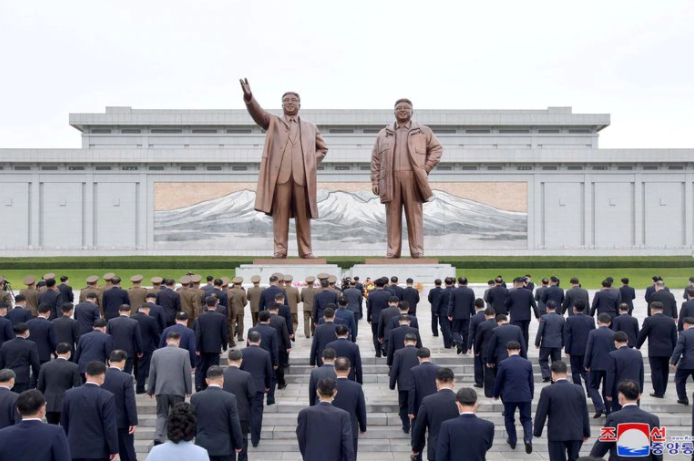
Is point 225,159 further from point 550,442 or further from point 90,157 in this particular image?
point 550,442

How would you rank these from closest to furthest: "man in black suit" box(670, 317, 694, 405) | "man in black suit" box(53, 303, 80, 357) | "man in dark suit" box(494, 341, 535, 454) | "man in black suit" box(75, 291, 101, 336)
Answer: "man in dark suit" box(494, 341, 535, 454) < "man in black suit" box(670, 317, 694, 405) < "man in black suit" box(53, 303, 80, 357) < "man in black suit" box(75, 291, 101, 336)

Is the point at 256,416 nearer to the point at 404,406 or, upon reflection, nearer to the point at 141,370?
the point at 404,406

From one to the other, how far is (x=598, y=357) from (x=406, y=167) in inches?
296

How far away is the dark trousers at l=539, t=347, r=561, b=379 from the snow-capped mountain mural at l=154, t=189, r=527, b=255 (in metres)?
23.7

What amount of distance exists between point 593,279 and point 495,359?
19009 millimetres

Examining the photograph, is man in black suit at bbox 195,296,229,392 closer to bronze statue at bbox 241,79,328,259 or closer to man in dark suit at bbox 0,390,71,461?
man in dark suit at bbox 0,390,71,461

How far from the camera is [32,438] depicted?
410cm

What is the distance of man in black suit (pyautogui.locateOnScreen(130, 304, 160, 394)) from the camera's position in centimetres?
835

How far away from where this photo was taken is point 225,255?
31.9 metres

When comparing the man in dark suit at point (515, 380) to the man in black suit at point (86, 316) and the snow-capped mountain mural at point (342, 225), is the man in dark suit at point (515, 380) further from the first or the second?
the snow-capped mountain mural at point (342, 225)

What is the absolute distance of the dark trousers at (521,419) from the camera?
669 centimetres

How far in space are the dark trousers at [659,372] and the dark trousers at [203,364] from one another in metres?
5.77

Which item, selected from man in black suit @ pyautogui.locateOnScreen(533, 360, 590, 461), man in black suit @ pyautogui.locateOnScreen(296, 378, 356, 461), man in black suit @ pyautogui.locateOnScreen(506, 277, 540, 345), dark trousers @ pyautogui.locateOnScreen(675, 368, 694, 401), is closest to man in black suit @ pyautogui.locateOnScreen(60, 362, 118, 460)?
man in black suit @ pyautogui.locateOnScreen(296, 378, 356, 461)

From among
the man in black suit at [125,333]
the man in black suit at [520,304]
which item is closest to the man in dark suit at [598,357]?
the man in black suit at [520,304]
